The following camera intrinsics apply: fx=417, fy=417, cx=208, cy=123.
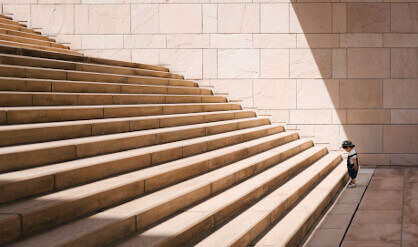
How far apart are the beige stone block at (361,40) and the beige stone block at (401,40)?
0.19m

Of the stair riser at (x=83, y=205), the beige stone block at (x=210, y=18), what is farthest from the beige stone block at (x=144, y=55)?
the stair riser at (x=83, y=205)

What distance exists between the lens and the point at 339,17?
1199 centimetres

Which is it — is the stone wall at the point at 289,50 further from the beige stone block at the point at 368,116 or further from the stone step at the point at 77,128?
the stone step at the point at 77,128

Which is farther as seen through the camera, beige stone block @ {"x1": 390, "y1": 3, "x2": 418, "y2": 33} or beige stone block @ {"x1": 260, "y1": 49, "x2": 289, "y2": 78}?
beige stone block @ {"x1": 260, "y1": 49, "x2": 289, "y2": 78}

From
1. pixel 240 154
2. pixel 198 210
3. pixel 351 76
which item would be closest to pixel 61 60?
pixel 240 154

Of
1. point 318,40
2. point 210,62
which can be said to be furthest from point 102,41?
point 318,40

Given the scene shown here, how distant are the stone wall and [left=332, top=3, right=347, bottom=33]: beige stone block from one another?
28mm

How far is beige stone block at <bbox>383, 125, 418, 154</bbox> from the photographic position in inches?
466

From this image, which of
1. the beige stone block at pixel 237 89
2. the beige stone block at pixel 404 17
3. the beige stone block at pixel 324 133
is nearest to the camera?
the beige stone block at pixel 404 17

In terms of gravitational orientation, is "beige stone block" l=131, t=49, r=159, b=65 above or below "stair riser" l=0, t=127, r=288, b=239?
above

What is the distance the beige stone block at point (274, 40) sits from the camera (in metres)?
12.1

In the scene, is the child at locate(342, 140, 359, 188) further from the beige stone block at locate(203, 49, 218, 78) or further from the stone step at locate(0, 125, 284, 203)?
the beige stone block at locate(203, 49, 218, 78)

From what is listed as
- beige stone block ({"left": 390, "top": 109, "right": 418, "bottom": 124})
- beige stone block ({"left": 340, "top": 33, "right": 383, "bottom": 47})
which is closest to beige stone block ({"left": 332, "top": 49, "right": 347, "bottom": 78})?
beige stone block ({"left": 340, "top": 33, "right": 383, "bottom": 47})

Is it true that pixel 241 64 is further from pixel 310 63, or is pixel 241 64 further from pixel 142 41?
pixel 142 41
